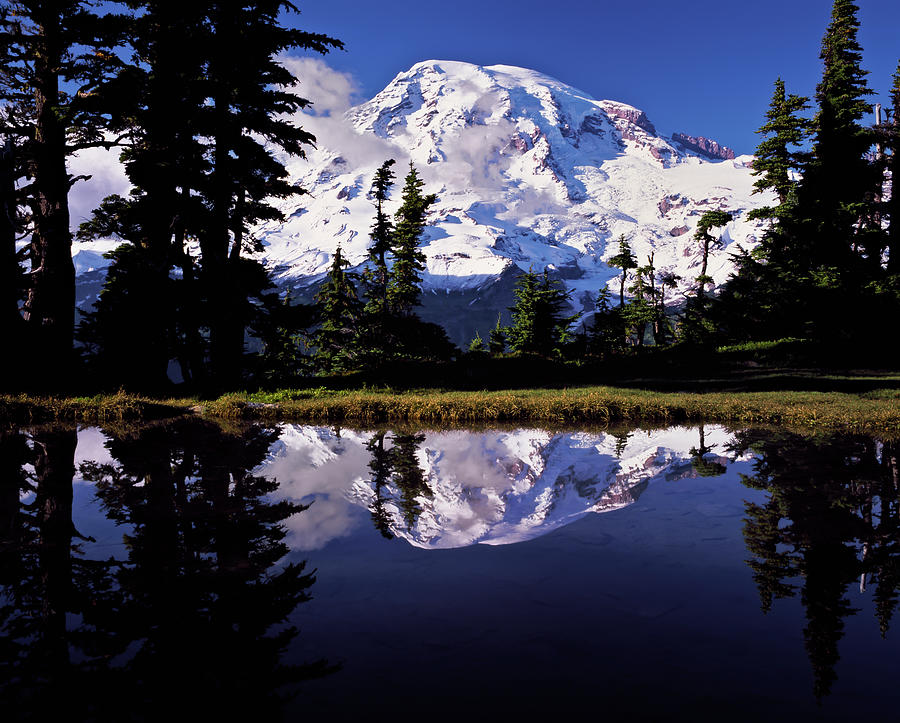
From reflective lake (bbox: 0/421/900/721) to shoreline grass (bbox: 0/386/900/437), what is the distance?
6928 millimetres

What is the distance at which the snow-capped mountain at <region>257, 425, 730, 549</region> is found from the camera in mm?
6402

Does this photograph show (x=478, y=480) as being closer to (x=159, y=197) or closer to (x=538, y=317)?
(x=159, y=197)

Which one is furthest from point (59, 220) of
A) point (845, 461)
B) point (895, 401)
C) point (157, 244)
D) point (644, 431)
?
point (895, 401)

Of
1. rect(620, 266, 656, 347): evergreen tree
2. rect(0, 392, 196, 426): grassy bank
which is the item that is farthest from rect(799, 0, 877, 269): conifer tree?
rect(0, 392, 196, 426): grassy bank

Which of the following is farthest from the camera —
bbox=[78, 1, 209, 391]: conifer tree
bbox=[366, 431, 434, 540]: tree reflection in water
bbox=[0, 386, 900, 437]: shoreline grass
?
bbox=[78, 1, 209, 391]: conifer tree

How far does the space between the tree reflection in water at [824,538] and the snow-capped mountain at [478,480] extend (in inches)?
60.8

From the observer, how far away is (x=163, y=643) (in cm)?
354

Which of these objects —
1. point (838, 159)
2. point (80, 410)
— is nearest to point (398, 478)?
point (80, 410)

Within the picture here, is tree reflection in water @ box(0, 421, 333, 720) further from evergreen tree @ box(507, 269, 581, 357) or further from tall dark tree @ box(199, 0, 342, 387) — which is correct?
evergreen tree @ box(507, 269, 581, 357)

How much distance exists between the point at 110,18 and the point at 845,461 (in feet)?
77.4

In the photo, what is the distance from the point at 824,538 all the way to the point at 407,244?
39909 millimetres

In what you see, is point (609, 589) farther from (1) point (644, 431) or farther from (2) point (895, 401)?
(2) point (895, 401)

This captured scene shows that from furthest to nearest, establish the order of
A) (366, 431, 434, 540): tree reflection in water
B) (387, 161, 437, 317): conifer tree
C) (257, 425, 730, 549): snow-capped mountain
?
1. (387, 161, 437, 317): conifer tree
2. (366, 431, 434, 540): tree reflection in water
3. (257, 425, 730, 549): snow-capped mountain

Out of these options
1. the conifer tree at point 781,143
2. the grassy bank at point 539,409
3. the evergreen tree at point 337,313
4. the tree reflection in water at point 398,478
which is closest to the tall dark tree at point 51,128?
the grassy bank at point 539,409
